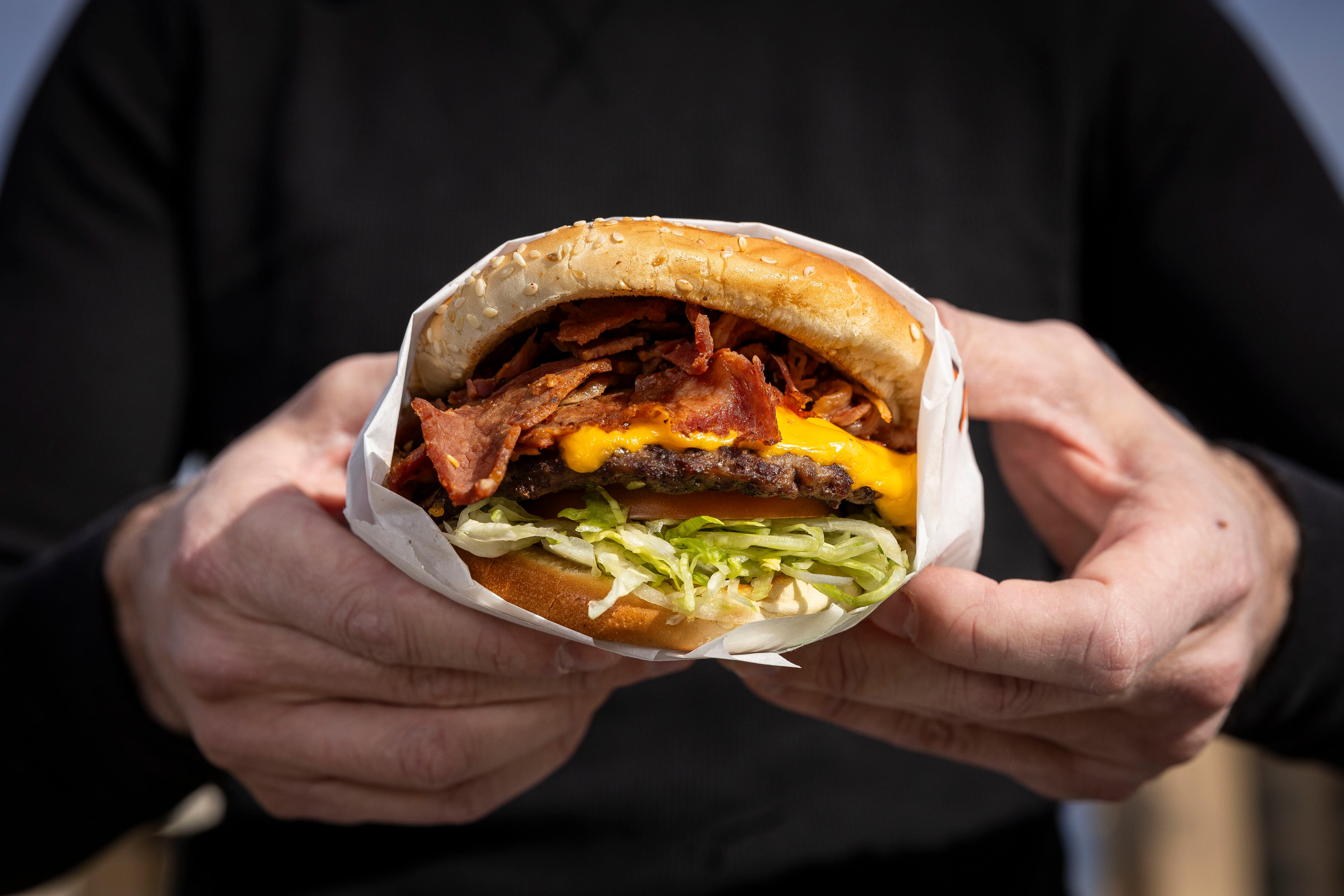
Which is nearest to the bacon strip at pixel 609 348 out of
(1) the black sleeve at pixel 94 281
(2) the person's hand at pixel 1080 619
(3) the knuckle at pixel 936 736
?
(2) the person's hand at pixel 1080 619

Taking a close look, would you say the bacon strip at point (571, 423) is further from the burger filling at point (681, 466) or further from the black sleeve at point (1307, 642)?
the black sleeve at point (1307, 642)

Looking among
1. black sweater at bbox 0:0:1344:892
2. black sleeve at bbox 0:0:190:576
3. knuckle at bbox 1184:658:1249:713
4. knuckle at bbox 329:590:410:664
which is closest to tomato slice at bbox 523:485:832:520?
knuckle at bbox 329:590:410:664

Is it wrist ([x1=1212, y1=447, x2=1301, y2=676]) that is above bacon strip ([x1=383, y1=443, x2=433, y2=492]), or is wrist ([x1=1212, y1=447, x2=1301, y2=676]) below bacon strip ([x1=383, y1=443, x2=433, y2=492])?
below

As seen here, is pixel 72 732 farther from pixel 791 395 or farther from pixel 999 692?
pixel 999 692

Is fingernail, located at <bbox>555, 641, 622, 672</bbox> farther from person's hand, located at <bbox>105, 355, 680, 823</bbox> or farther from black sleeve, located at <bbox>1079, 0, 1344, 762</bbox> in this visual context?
black sleeve, located at <bbox>1079, 0, 1344, 762</bbox>

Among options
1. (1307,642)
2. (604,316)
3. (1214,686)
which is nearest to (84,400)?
(604,316)

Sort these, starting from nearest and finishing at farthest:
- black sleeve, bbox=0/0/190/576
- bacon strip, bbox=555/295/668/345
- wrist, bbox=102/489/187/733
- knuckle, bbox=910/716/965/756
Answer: bacon strip, bbox=555/295/668/345 → knuckle, bbox=910/716/965/756 → wrist, bbox=102/489/187/733 → black sleeve, bbox=0/0/190/576
